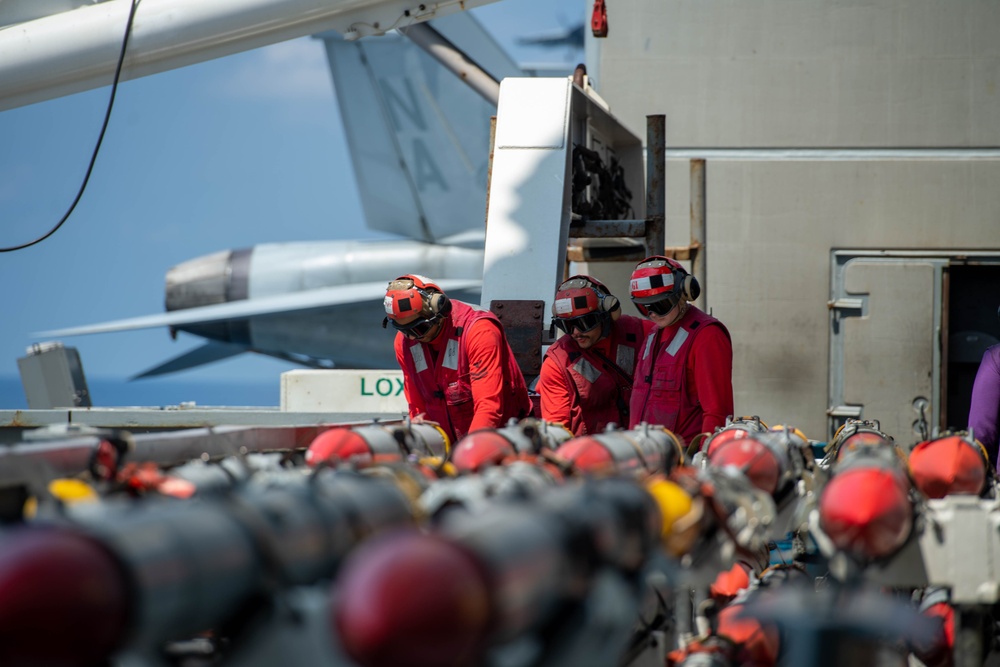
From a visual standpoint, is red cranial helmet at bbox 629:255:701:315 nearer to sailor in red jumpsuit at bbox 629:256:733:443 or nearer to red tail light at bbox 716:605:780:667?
sailor in red jumpsuit at bbox 629:256:733:443

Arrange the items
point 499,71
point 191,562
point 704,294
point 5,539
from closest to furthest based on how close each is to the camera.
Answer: point 5,539, point 191,562, point 704,294, point 499,71

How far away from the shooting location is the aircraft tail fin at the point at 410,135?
2044cm

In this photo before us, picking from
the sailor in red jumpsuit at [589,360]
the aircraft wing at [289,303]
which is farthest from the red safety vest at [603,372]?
the aircraft wing at [289,303]

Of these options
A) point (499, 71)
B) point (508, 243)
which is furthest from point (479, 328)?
point (499, 71)

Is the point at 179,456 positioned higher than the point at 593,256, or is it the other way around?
the point at 593,256

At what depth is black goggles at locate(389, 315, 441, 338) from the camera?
510 centimetres

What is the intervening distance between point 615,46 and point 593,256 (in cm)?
166

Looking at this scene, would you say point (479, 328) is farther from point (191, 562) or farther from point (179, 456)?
point (191, 562)

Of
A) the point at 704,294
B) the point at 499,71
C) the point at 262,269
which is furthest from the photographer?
the point at 262,269

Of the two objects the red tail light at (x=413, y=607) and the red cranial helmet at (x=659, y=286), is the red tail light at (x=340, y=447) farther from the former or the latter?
the red cranial helmet at (x=659, y=286)

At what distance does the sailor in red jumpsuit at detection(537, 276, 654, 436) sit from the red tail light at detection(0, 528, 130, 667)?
12.7 ft

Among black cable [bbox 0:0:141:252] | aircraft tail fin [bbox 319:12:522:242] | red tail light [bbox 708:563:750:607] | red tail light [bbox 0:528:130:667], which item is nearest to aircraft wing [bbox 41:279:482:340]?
aircraft tail fin [bbox 319:12:522:242]

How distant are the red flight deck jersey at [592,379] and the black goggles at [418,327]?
0.67m

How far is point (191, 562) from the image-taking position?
170 cm
